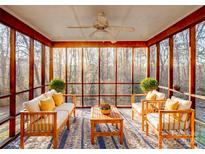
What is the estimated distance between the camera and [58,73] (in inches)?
289

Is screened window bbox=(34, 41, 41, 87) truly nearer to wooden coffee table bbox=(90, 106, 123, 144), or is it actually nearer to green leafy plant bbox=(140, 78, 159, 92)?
wooden coffee table bbox=(90, 106, 123, 144)

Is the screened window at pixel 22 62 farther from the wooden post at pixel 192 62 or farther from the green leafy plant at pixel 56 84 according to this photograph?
the wooden post at pixel 192 62

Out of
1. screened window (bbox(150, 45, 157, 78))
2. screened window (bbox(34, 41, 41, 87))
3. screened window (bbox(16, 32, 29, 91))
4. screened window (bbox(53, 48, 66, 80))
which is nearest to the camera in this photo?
screened window (bbox(16, 32, 29, 91))

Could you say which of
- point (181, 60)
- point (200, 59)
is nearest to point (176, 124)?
point (200, 59)

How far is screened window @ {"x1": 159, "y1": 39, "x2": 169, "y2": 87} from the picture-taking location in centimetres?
558

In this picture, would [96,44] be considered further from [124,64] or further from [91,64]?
[124,64]

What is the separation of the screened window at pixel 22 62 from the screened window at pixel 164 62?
158 inches

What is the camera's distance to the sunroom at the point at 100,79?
3418 millimetres

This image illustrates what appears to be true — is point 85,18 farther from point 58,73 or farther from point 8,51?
point 58,73

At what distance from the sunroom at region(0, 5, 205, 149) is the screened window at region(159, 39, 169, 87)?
32 mm

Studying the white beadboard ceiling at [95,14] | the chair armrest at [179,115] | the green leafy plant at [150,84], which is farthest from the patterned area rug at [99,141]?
the white beadboard ceiling at [95,14]

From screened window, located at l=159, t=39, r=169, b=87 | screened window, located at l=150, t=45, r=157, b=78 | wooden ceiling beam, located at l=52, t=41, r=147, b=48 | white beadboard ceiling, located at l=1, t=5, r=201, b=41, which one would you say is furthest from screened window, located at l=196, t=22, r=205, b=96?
wooden ceiling beam, located at l=52, t=41, r=147, b=48

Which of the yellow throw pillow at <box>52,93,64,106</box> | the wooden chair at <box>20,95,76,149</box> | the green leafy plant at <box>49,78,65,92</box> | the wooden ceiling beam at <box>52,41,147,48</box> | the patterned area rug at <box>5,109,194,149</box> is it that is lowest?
the patterned area rug at <box>5,109,194,149</box>

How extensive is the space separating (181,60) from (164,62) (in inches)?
43.5
